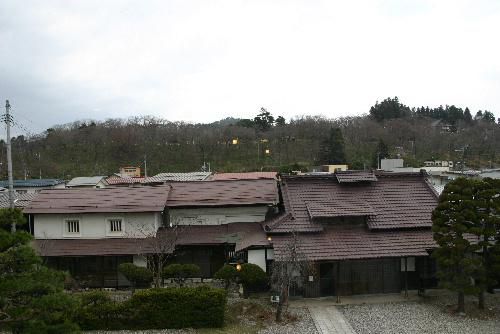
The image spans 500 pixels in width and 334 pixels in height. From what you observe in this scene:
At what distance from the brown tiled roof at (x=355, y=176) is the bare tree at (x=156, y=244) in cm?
896

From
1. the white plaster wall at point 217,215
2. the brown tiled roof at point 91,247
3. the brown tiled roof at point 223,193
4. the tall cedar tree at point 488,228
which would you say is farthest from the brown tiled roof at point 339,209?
the brown tiled roof at point 91,247

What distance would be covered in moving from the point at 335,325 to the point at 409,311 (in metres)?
3.53

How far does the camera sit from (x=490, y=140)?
77.1m

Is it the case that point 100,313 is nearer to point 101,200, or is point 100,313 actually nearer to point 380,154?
point 101,200

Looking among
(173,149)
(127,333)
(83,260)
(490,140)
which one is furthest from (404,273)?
(490,140)

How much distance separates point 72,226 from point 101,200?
1977mm

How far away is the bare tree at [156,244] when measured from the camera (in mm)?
20656

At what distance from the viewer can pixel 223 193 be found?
2512 cm

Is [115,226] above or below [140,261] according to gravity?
above

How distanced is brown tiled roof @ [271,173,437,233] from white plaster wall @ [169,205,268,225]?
2602 mm

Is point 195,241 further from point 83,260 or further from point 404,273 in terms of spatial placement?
point 404,273

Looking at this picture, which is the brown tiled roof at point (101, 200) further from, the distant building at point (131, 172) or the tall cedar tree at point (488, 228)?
the distant building at point (131, 172)

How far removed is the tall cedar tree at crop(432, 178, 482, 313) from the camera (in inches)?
665

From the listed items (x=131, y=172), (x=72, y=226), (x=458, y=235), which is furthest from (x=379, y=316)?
(x=131, y=172)
